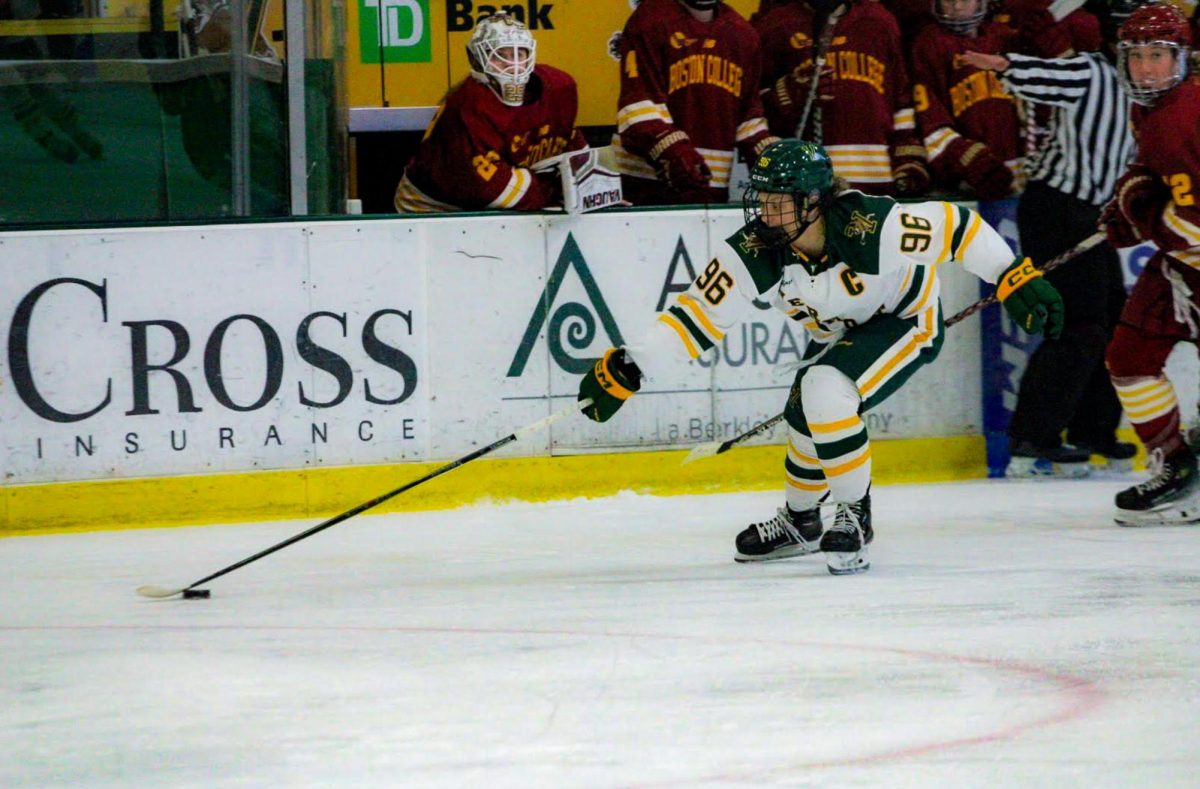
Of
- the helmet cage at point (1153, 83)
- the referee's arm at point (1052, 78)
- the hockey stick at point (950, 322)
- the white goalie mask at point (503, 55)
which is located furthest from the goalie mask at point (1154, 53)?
the white goalie mask at point (503, 55)

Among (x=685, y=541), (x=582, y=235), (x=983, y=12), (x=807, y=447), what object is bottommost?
(x=685, y=541)

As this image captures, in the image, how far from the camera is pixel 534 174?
19.4ft

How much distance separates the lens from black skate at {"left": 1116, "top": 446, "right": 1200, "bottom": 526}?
505cm

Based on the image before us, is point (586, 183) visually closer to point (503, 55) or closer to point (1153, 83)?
point (503, 55)

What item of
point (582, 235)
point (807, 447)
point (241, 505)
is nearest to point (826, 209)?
point (807, 447)

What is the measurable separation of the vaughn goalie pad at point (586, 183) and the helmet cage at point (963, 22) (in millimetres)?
1358

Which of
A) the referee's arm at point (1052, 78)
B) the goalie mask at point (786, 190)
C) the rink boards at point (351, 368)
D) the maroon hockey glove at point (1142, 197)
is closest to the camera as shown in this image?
the goalie mask at point (786, 190)

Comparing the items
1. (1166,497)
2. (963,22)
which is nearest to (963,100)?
(963,22)

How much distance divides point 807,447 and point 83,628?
73.4 inches

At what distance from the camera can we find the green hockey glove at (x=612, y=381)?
14.1ft

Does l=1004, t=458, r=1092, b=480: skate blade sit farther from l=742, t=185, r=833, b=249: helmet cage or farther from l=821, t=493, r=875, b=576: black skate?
l=742, t=185, r=833, b=249: helmet cage

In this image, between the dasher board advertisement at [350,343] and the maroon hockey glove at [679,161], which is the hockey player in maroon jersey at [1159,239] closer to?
the dasher board advertisement at [350,343]

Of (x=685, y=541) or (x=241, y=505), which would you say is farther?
(x=241, y=505)

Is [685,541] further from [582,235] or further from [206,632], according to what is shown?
[206,632]
